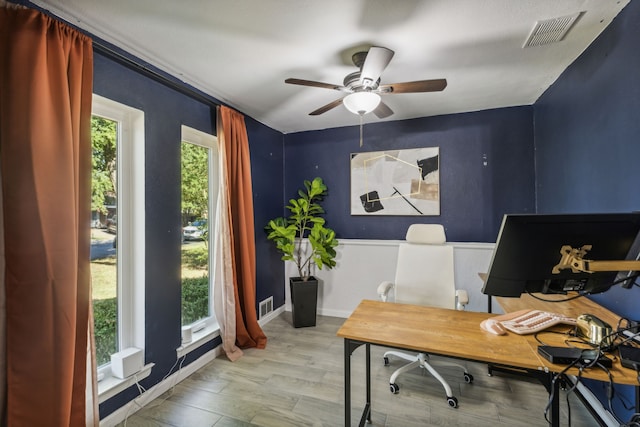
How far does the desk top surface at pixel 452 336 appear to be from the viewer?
108cm

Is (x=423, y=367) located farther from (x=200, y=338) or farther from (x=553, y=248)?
(x=200, y=338)

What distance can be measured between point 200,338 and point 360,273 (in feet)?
6.32

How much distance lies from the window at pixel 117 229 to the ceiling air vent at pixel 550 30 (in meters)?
2.66

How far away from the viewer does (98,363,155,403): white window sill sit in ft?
5.64

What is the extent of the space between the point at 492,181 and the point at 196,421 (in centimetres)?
346

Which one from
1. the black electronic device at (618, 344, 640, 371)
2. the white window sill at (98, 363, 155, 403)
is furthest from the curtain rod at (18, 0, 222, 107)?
the black electronic device at (618, 344, 640, 371)

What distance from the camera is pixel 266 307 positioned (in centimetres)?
340

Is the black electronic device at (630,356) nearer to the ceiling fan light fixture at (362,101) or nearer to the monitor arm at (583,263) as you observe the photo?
the monitor arm at (583,263)

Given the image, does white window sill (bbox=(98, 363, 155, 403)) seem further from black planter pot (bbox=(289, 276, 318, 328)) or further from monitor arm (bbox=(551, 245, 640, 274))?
monitor arm (bbox=(551, 245, 640, 274))

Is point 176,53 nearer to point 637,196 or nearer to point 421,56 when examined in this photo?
point 421,56

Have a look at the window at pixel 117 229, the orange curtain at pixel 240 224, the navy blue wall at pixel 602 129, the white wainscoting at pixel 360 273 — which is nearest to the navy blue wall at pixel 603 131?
the navy blue wall at pixel 602 129

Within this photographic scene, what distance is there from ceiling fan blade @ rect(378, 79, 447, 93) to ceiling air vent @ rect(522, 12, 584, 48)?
0.61 metres

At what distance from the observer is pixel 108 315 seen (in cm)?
193

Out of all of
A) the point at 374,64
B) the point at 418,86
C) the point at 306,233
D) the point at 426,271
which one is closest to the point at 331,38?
the point at 374,64
